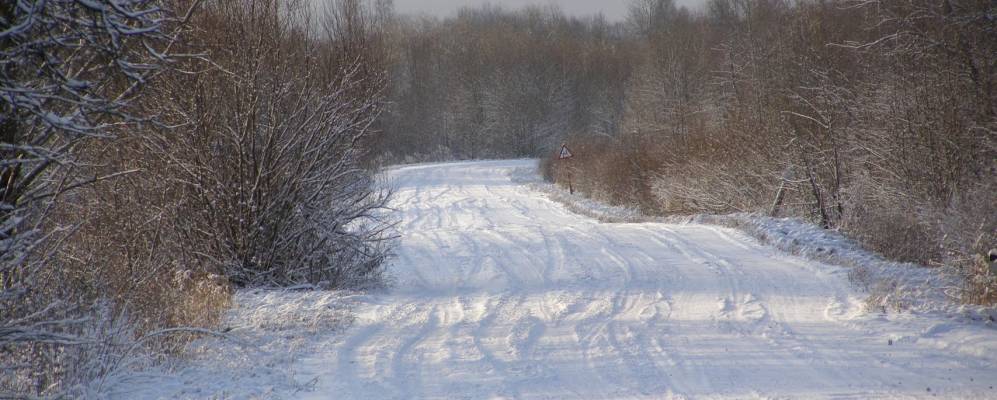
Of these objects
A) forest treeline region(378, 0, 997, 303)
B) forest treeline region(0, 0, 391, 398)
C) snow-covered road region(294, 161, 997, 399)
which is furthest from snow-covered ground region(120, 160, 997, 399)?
forest treeline region(378, 0, 997, 303)

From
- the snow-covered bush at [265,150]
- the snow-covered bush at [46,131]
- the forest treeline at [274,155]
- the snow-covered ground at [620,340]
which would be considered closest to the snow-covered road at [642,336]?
the snow-covered ground at [620,340]

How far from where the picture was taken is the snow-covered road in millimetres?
4887

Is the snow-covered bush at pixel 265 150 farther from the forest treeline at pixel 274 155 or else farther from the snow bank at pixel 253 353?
the snow bank at pixel 253 353

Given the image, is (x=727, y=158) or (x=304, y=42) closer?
(x=304, y=42)

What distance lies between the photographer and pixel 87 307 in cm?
497

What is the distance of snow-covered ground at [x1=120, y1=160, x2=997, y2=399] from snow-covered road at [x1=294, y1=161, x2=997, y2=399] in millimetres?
20

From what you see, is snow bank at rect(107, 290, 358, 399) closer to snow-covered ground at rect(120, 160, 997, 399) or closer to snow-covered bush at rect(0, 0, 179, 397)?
snow-covered ground at rect(120, 160, 997, 399)

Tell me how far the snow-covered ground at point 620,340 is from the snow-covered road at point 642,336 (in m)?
0.02

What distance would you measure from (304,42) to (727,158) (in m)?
12.1

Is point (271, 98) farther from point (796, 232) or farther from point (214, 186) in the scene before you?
point (796, 232)

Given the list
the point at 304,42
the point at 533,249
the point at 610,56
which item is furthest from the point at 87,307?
the point at 610,56

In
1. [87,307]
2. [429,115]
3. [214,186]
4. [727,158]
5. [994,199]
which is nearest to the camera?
[87,307]

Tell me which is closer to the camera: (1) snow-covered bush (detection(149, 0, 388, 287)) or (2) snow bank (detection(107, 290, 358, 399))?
(2) snow bank (detection(107, 290, 358, 399))

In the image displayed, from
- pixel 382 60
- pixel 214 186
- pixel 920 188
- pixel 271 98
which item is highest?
pixel 382 60
